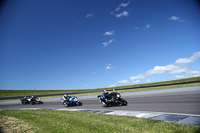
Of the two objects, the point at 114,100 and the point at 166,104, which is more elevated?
the point at 114,100

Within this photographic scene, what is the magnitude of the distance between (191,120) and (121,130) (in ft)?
11.1

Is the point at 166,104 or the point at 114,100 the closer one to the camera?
the point at 166,104

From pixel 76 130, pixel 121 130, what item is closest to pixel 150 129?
pixel 121 130

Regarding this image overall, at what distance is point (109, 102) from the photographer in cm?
1453

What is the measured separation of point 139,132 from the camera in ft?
19.1

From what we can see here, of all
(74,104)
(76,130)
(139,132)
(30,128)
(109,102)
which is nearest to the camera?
(139,132)

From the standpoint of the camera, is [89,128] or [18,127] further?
[18,127]

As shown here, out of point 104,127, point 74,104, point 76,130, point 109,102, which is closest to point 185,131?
point 104,127

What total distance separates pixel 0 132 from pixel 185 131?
804cm

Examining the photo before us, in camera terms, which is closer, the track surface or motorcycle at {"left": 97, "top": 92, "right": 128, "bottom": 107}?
the track surface

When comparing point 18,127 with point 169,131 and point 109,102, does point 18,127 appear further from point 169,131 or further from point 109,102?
point 109,102

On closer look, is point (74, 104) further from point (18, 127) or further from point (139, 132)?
point (139, 132)

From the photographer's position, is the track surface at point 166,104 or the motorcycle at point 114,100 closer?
the track surface at point 166,104

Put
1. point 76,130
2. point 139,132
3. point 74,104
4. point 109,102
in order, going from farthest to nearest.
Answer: point 74,104
point 109,102
point 76,130
point 139,132
